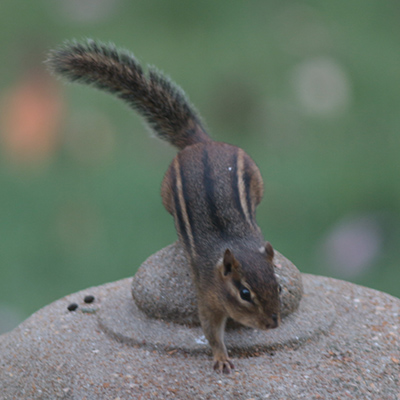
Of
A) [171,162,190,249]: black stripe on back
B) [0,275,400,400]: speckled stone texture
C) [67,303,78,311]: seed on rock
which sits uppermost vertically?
[171,162,190,249]: black stripe on back

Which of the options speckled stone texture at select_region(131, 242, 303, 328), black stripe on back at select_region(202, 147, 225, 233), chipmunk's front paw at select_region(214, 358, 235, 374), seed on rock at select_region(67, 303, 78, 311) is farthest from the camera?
seed on rock at select_region(67, 303, 78, 311)

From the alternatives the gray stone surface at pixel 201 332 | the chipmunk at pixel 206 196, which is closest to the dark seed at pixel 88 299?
the gray stone surface at pixel 201 332

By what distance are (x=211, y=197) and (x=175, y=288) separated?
1.17 feet

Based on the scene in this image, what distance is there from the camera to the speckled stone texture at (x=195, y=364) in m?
2.03

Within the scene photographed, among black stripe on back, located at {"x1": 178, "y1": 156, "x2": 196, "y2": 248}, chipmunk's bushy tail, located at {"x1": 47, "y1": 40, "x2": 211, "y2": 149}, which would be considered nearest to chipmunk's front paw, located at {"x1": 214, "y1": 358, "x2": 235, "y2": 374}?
black stripe on back, located at {"x1": 178, "y1": 156, "x2": 196, "y2": 248}

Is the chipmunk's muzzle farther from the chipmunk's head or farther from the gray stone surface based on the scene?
the gray stone surface

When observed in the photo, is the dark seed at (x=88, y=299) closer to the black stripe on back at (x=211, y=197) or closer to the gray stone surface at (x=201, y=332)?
the gray stone surface at (x=201, y=332)

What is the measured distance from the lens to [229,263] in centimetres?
201

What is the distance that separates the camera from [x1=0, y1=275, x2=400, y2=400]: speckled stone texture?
2029 millimetres

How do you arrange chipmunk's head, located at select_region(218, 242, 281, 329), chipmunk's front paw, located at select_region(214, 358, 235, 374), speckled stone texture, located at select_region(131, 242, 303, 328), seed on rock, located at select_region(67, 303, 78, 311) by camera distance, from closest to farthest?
chipmunk's head, located at select_region(218, 242, 281, 329), chipmunk's front paw, located at select_region(214, 358, 235, 374), speckled stone texture, located at select_region(131, 242, 303, 328), seed on rock, located at select_region(67, 303, 78, 311)

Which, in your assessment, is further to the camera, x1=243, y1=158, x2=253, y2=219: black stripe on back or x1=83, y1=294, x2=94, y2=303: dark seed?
x1=83, y1=294, x2=94, y2=303: dark seed

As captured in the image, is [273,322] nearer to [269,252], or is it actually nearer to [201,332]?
[269,252]

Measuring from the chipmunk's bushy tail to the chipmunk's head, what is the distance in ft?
2.69

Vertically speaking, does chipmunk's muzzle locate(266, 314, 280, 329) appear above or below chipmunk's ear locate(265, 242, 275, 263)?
below
